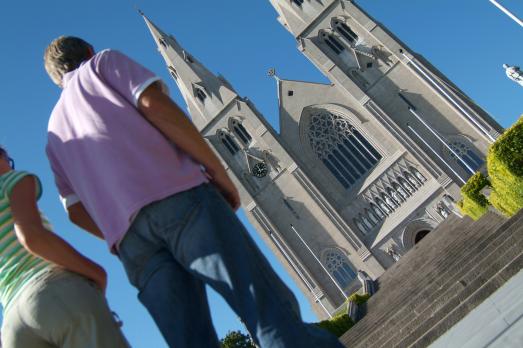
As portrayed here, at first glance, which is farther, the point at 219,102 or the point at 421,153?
the point at 219,102

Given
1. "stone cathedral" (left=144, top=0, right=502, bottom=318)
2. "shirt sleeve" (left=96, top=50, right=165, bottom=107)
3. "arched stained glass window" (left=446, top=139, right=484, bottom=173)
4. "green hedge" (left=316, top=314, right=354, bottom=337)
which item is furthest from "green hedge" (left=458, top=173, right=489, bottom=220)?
"shirt sleeve" (left=96, top=50, right=165, bottom=107)

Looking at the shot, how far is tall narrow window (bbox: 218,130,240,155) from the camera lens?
33438 mm

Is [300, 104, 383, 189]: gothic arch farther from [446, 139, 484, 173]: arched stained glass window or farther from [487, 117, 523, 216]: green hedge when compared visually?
[487, 117, 523, 216]: green hedge

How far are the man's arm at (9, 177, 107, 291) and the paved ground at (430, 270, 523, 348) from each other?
7.42ft

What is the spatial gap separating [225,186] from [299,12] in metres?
32.8

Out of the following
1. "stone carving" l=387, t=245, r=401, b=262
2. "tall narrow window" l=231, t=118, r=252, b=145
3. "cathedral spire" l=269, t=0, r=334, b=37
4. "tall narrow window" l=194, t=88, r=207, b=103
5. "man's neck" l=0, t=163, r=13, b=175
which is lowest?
"man's neck" l=0, t=163, r=13, b=175

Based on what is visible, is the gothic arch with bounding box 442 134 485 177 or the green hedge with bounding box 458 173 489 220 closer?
the green hedge with bounding box 458 173 489 220

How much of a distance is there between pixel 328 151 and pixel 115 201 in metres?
29.0

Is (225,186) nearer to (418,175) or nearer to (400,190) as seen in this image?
(418,175)

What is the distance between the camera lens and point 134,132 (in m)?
2.61

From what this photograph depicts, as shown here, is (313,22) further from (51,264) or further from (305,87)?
(51,264)

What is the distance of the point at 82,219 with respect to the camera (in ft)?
10.6

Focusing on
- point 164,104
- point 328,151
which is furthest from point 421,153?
point 164,104

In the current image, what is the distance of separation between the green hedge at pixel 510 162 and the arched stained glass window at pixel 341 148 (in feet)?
55.6
